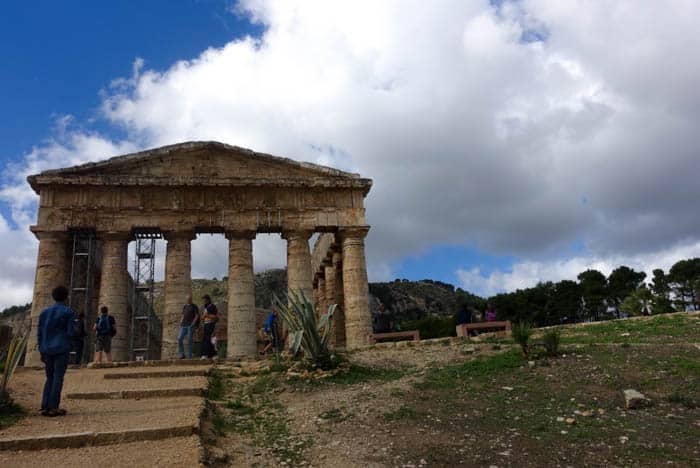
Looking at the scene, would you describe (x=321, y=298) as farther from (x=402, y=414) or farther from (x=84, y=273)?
(x=402, y=414)

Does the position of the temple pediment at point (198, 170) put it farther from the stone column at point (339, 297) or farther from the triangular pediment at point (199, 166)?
the stone column at point (339, 297)

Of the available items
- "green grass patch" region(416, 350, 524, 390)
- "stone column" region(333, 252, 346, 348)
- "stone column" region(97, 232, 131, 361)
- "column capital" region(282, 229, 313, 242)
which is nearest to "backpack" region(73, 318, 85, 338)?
"stone column" region(97, 232, 131, 361)

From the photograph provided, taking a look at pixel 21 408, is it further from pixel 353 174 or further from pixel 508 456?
pixel 353 174

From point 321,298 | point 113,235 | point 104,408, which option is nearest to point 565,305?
point 321,298

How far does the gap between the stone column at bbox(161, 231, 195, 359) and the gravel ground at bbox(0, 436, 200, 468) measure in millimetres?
12412

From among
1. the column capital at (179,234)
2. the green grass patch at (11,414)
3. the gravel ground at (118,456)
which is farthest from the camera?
the column capital at (179,234)

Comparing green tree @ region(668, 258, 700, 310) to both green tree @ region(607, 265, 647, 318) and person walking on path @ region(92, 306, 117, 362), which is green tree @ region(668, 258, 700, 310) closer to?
green tree @ region(607, 265, 647, 318)

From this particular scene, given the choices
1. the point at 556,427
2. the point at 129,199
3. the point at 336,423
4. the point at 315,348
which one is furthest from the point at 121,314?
the point at 556,427

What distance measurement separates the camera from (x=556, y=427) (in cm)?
776

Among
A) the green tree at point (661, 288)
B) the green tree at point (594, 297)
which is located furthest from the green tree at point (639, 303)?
the green tree at point (594, 297)

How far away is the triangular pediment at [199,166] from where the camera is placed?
20.3 metres

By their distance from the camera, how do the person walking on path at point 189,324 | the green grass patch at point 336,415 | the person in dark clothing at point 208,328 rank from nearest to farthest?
the green grass patch at point 336,415, the person in dark clothing at point 208,328, the person walking on path at point 189,324

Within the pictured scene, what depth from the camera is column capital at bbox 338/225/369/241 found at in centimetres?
2138

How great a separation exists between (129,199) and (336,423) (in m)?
14.6
